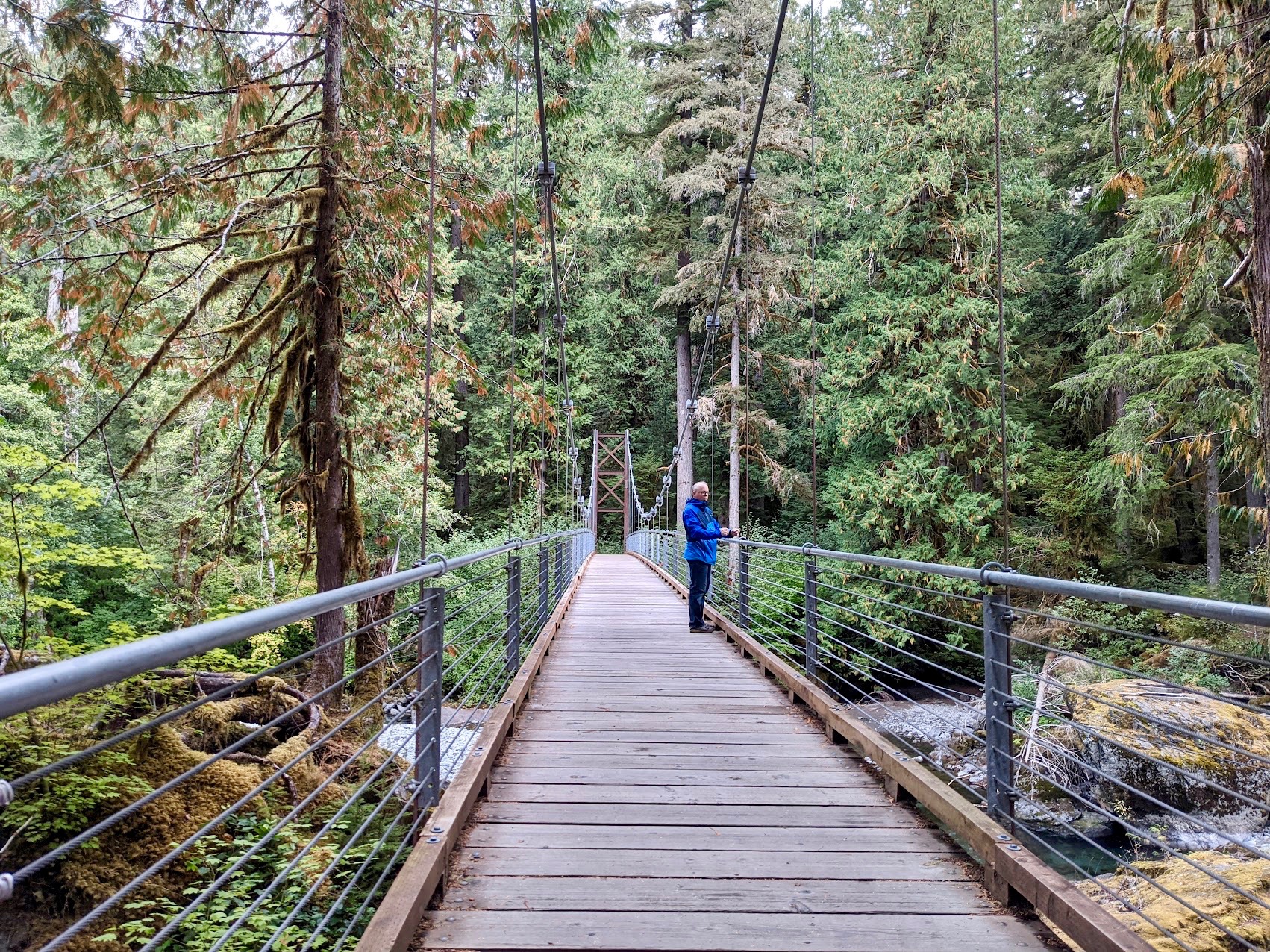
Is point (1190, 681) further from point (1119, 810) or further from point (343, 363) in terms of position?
point (343, 363)

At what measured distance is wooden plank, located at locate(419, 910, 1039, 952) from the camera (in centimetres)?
206

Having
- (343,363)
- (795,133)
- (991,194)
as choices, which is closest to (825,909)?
(343,363)

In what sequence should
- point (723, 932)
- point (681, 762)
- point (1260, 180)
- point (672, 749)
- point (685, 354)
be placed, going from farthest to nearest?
point (685, 354), point (1260, 180), point (672, 749), point (681, 762), point (723, 932)

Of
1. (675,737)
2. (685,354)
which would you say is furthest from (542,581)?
(685,354)

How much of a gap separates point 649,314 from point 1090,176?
493 inches

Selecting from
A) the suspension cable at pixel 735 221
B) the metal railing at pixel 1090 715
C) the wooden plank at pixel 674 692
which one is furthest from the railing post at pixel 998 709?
the suspension cable at pixel 735 221

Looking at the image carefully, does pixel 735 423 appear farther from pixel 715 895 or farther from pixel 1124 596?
pixel 1124 596

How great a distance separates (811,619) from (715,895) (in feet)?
8.13

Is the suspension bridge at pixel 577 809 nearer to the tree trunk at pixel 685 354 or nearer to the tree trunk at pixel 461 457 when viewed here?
the tree trunk at pixel 685 354

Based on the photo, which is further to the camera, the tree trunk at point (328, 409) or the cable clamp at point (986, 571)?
the tree trunk at point (328, 409)

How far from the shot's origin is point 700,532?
7.21 m

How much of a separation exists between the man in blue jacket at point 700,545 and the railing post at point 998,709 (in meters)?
4.43

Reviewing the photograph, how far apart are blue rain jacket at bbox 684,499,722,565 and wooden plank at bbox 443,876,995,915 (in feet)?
15.5

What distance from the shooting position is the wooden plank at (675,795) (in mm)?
3107
